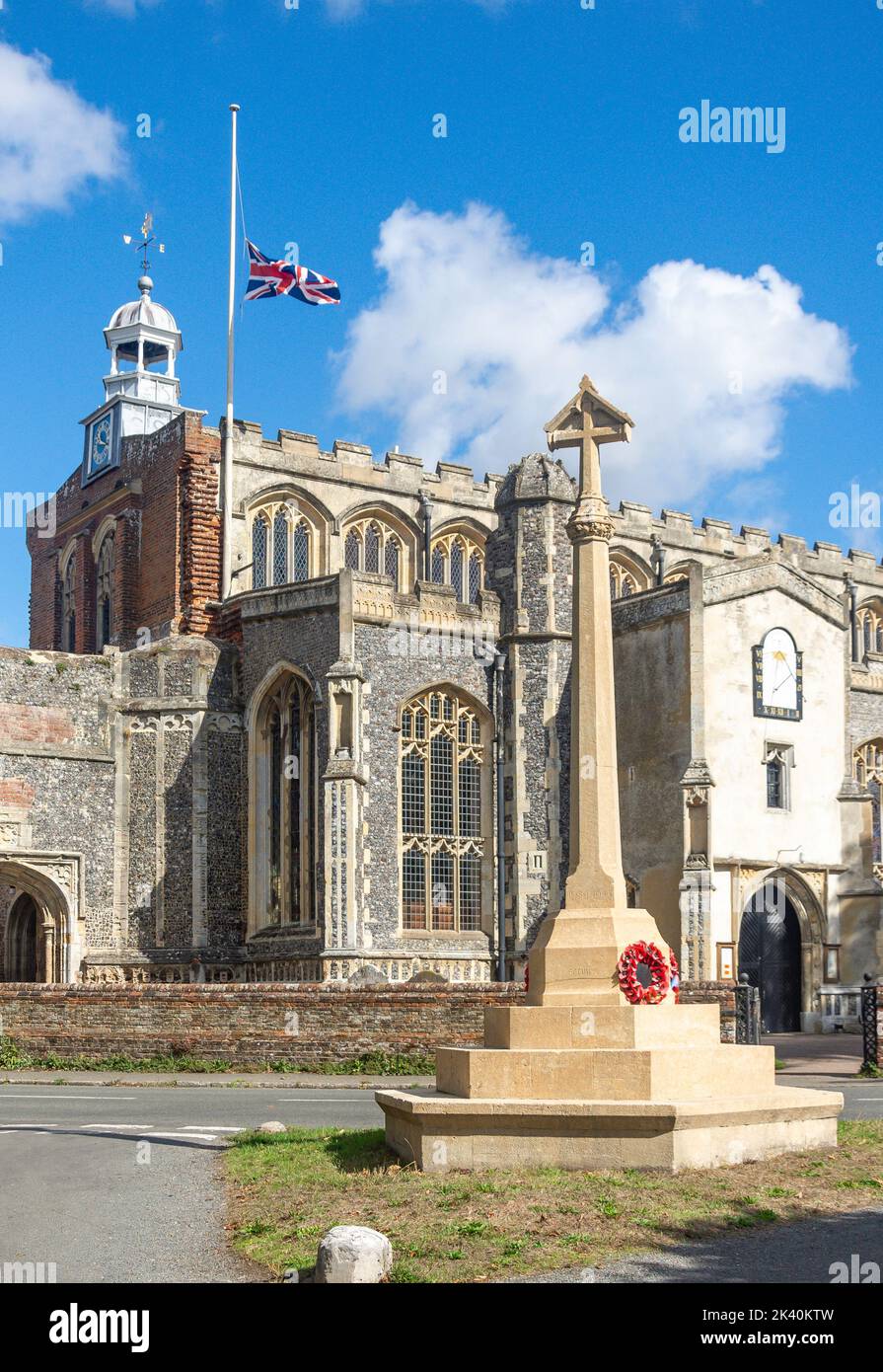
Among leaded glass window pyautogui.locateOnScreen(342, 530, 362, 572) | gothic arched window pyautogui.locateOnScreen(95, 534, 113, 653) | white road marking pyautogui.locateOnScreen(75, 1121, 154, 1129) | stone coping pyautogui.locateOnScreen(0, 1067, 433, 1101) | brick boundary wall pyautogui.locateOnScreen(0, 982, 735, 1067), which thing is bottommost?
stone coping pyautogui.locateOnScreen(0, 1067, 433, 1101)

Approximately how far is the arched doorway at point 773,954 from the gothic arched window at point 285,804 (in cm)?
890

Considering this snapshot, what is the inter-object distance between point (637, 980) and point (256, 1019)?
1149cm

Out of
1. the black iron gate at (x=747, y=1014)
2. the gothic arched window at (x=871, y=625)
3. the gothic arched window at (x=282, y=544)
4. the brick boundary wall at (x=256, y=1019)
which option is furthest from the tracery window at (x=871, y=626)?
the brick boundary wall at (x=256, y=1019)

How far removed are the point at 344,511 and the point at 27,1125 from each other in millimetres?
23428

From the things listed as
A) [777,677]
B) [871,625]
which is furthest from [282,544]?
[871,625]

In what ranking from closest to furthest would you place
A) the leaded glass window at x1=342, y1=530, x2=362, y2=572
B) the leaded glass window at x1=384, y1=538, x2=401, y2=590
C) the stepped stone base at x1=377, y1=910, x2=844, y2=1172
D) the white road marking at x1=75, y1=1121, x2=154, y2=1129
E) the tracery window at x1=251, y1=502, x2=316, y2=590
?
the stepped stone base at x1=377, y1=910, x2=844, y2=1172 < the white road marking at x1=75, y1=1121, x2=154, y2=1129 < the tracery window at x1=251, y1=502, x2=316, y2=590 < the leaded glass window at x1=342, y1=530, x2=362, y2=572 < the leaded glass window at x1=384, y1=538, x2=401, y2=590

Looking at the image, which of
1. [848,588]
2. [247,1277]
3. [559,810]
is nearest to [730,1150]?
[247,1277]

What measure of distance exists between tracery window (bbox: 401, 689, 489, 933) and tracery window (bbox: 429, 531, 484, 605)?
29.8ft

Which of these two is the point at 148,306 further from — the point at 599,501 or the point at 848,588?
the point at 599,501

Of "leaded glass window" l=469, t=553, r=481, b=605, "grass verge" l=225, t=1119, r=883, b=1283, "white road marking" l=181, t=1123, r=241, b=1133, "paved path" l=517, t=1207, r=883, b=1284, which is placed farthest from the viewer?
"leaded glass window" l=469, t=553, r=481, b=605

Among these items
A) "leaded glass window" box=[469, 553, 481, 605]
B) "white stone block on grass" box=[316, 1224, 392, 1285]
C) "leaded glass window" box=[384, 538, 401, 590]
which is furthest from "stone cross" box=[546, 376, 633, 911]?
"leaded glass window" box=[469, 553, 481, 605]

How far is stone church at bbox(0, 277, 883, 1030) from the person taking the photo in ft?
94.8

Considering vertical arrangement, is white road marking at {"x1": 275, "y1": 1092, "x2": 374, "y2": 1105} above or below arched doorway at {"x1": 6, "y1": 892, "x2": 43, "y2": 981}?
below

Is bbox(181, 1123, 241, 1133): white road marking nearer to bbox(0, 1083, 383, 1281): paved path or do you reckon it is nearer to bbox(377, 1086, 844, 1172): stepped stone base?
bbox(0, 1083, 383, 1281): paved path
